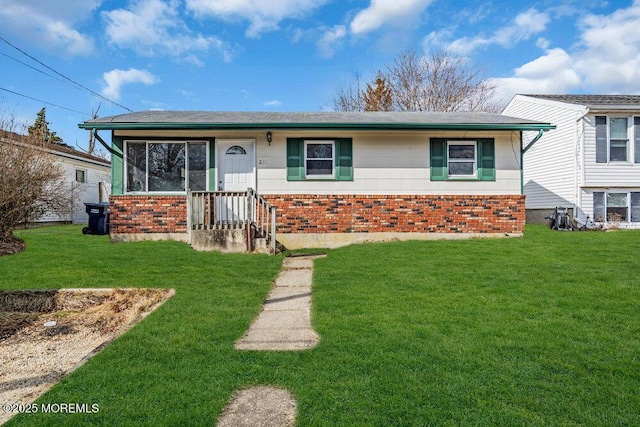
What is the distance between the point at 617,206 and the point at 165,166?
49.4 feet

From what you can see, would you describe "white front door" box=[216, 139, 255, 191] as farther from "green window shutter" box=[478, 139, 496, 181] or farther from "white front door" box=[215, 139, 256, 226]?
"green window shutter" box=[478, 139, 496, 181]

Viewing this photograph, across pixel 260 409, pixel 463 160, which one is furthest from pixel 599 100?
pixel 260 409

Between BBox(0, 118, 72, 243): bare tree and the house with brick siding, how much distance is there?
2.26 metres

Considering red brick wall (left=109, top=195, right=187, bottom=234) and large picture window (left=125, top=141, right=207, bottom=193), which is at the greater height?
large picture window (left=125, top=141, right=207, bottom=193)

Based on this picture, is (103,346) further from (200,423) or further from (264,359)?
(200,423)

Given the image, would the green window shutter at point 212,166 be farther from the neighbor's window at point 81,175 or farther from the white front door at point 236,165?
the neighbor's window at point 81,175

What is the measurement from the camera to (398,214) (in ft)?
32.9

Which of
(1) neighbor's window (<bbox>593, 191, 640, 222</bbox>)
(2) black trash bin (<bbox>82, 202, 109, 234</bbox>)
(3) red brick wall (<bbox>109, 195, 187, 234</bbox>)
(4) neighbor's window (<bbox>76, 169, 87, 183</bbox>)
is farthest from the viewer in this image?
(4) neighbor's window (<bbox>76, 169, 87, 183</bbox>)

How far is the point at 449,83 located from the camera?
25.0 meters

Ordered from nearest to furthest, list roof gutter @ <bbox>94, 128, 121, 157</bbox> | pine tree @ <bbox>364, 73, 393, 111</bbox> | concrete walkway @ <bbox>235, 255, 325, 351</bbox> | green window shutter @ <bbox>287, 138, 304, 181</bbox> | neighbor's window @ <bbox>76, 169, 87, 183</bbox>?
concrete walkway @ <bbox>235, 255, 325, 351</bbox>
roof gutter @ <bbox>94, 128, 121, 157</bbox>
green window shutter @ <bbox>287, 138, 304, 181</bbox>
neighbor's window @ <bbox>76, 169, 87, 183</bbox>
pine tree @ <bbox>364, 73, 393, 111</bbox>

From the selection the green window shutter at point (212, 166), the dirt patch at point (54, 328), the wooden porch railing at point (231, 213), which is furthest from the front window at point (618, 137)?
the dirt patch at point (54, 328)

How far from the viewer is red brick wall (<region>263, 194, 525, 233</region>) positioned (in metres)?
9.89

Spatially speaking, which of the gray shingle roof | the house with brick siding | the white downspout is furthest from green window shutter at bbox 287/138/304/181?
the gray shingle roof

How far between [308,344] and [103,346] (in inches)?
76.0
